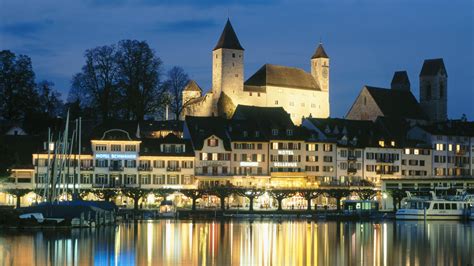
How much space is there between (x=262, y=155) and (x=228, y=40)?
3890cm

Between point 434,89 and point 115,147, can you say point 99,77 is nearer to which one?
point 115,147

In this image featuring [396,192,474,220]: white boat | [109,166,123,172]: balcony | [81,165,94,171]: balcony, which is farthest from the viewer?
[109,166,123,172]: balcony

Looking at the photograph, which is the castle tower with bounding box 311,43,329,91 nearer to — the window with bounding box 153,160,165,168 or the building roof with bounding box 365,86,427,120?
the building roof with bounding box 365,86,427,120

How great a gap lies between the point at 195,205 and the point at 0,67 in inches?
1513

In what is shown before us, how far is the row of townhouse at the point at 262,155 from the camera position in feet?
369

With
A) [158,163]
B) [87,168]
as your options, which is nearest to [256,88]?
[158,163]

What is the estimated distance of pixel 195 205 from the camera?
108500 millimetres

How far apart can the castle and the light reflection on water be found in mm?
60948

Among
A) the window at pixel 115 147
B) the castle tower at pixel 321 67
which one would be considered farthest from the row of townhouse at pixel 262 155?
the castle tower at pixel 321 67

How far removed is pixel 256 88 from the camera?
157m

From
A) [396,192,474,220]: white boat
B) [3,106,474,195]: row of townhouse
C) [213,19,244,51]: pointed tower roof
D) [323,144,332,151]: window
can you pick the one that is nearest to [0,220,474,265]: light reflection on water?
[396,192,474,220]: white boat

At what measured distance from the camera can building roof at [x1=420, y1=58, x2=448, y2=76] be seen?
7087 inches

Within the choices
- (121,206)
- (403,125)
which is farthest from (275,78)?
(121,206)

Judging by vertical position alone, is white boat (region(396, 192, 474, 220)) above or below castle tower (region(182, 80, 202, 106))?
below
